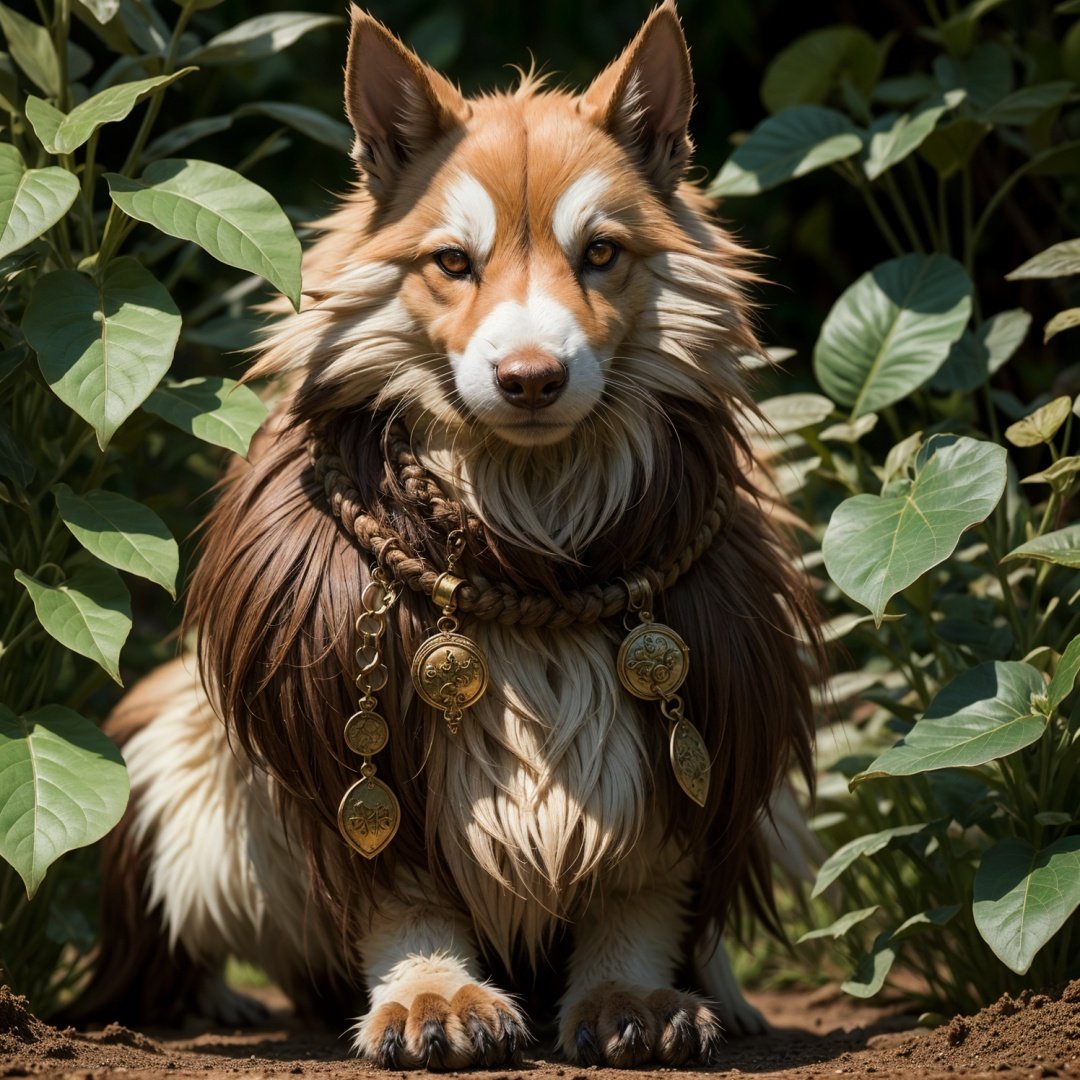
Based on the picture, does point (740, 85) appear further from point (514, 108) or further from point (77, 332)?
point (77, 332)

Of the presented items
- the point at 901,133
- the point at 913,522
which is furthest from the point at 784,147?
the point at 913,522

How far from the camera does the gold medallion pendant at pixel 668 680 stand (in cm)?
231

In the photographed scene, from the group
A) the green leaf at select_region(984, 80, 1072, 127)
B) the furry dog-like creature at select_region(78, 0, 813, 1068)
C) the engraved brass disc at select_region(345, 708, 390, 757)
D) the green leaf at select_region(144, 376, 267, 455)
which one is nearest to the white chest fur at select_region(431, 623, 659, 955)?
the furry dog-like creature at select_region(78, 0, 813, 1068)

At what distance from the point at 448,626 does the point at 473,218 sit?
2.14 ft

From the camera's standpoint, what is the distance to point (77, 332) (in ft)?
7.41

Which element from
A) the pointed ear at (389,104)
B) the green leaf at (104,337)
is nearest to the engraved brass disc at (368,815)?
the green leaf at (104,337)

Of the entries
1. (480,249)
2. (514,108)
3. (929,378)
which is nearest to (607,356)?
(480,249)

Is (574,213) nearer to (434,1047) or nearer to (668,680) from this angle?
(668,680)

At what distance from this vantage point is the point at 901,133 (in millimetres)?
2859

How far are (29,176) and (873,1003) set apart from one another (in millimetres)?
2353

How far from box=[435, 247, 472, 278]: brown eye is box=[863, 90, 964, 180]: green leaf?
3.16ft

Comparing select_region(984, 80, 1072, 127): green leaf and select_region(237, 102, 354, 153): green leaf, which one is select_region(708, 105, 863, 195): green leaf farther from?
select_region(237, 102, 354, 153): green leaf

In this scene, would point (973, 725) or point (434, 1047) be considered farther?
point (973, 725)

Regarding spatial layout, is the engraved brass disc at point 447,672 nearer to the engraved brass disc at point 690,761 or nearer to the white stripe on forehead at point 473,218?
the engraved brass disc at point 690,761
